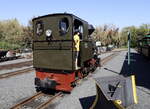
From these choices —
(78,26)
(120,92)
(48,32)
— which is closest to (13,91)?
(48,32)

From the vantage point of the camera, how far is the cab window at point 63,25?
827 centimetres

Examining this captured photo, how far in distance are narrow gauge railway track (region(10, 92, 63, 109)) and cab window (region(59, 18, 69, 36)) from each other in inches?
111

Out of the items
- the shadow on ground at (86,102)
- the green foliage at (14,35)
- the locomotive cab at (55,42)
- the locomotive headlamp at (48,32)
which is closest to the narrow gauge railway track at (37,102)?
the shadow on ground at (86,102)

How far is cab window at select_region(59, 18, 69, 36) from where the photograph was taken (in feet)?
27.1

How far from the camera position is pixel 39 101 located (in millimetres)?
7676

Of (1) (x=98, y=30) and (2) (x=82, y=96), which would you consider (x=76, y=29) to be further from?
(1) (x=98, y=30)

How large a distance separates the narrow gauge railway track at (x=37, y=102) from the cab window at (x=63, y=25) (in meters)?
2.83

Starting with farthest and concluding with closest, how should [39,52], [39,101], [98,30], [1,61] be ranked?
[98,30] < [1,61] < [39,52] < [39,101]

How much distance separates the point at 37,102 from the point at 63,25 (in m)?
3.44

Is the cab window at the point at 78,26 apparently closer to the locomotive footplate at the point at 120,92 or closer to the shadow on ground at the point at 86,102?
the shadow on ground at the point at 86,102

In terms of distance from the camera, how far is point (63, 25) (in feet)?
27.3

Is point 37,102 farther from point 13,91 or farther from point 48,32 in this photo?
point 48,32

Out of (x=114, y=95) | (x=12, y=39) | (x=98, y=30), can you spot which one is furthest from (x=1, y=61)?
(x=98, y=30)

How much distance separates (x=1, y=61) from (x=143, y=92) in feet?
62.4
